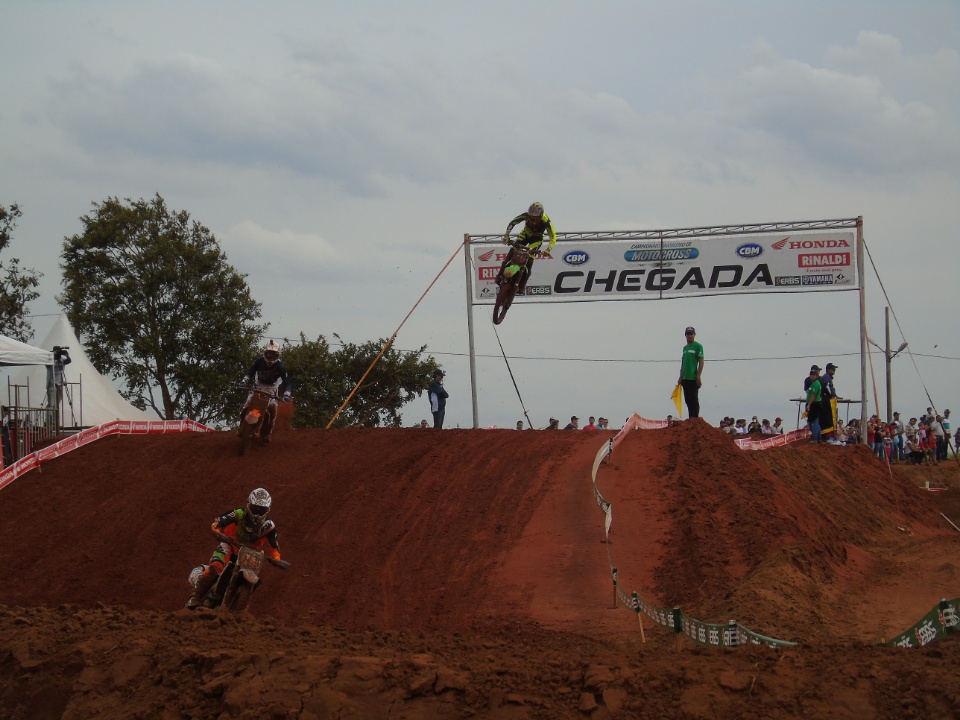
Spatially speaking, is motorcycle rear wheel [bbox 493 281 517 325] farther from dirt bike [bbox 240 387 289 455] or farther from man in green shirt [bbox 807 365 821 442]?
man in green shirt [bbox 807 365 821 442]

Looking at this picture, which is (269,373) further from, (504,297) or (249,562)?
(249,562)

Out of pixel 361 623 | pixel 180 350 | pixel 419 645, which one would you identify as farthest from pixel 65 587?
pixel 180 350

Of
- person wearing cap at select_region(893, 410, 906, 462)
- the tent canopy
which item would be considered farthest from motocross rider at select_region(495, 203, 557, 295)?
person wearing cap at select_region(893, 410, 906, 462)

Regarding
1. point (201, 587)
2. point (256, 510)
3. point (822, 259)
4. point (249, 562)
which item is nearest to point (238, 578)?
point (249, 562)

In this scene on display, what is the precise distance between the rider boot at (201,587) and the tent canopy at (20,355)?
13.4 metres

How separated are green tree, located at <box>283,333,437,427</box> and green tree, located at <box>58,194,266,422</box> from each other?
2.77 m

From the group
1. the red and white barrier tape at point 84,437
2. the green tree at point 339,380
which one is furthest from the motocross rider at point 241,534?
the green tree at point 339,380

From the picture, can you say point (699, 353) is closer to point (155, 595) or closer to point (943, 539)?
point (943, 539)

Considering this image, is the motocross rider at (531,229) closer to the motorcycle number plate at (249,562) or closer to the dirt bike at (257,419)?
the dirt bike at (257,419)

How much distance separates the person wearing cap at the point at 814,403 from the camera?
67.8ft

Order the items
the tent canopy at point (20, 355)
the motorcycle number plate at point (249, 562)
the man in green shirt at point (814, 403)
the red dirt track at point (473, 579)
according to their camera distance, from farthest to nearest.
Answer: the tent canopy at point (20, 355), the man in green shirt at point (814, 403), the motorcycle number plate at point (249, 562), the red dirt track at point (473, 579)

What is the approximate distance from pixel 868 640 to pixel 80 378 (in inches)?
834

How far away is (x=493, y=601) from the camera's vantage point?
11906 millimetres

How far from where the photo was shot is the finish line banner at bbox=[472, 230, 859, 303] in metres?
22.1
